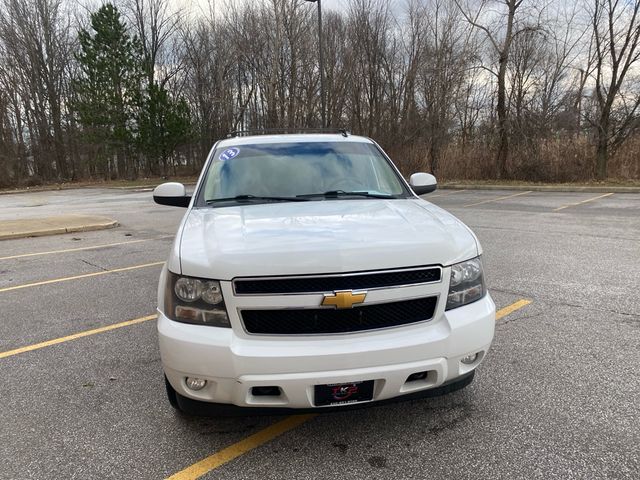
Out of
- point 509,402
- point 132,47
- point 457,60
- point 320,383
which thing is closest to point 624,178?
point 457,60

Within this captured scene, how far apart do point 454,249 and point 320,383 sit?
3.35 ft

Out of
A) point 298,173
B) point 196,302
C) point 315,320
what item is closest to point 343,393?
point 315,320

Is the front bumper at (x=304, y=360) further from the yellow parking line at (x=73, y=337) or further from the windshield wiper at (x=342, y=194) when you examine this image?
the yellow parking line at (x=73, y=337)

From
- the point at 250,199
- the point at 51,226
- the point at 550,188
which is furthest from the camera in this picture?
the point at 550,188

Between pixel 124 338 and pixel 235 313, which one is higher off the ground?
pixel 235 313

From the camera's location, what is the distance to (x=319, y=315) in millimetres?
2283

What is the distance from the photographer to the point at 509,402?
2.93 m

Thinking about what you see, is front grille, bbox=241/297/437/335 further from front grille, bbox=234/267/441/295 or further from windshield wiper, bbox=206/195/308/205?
windshield wiper, bbox=206/195/308/205

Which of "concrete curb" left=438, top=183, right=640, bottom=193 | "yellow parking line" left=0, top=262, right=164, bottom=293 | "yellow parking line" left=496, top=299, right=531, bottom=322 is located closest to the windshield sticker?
"yellow parking line" left=496, top=299, right=531, bottom=322

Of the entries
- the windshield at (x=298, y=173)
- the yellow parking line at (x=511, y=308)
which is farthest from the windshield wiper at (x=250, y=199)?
the yellow parking line at (x=511, y=308)

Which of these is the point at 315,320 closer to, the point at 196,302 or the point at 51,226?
the point at 196,302

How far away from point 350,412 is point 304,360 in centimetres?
87

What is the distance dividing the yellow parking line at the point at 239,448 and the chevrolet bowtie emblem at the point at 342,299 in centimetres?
98

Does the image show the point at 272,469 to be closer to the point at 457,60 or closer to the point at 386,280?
the point at 386,280
